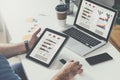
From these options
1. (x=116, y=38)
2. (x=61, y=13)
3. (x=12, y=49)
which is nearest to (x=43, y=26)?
(x=61, y=13)

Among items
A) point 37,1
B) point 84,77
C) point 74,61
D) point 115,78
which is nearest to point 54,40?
point 74,61

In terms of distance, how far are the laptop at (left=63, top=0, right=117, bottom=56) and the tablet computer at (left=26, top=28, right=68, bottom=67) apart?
112 millimetres

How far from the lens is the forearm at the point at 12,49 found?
62.8 inches

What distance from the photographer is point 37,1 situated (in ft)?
7.46

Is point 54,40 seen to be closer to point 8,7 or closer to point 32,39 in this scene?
point 32,39

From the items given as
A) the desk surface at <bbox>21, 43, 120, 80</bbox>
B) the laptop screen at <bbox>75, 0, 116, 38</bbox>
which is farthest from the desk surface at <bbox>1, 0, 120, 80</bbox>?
the laptop screen at <bbox>75, 0, 116, 38</bbox>

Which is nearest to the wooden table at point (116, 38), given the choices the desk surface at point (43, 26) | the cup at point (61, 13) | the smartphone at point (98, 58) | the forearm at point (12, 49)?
the desk surface at point (43, 26)

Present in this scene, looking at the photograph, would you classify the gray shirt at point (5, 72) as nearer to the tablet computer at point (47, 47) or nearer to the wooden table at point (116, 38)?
the tablet computer at point (47, 47)

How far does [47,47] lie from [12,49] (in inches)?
10.4

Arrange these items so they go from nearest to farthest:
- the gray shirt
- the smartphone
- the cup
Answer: the gray shirt, the smartphone, the cup

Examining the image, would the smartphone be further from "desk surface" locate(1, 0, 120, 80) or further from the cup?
the cup

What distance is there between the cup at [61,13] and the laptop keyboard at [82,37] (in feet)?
0.31

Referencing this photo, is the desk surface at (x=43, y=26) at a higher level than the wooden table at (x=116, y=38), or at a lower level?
lower

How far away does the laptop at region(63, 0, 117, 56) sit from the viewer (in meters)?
1.57
